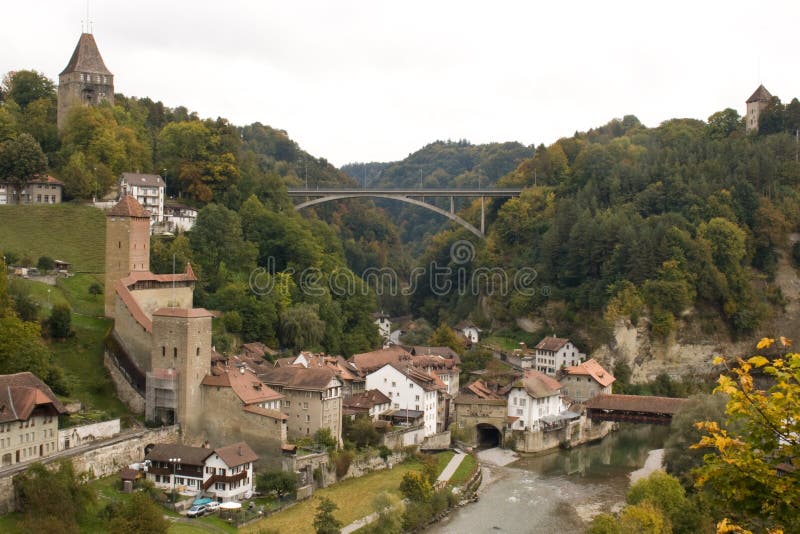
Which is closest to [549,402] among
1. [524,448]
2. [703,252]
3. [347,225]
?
[524,448]

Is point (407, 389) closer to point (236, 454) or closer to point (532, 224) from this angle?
point (236, 454)

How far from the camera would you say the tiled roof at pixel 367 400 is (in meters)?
50.8

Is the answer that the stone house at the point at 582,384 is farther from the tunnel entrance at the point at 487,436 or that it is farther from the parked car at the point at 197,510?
the parked car at the point at 197,510

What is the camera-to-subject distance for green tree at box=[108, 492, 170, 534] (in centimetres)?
3014

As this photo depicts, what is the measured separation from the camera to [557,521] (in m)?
40.0

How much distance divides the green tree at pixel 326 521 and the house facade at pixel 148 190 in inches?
1318

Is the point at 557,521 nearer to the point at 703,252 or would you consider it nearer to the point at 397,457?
the point at 397,457

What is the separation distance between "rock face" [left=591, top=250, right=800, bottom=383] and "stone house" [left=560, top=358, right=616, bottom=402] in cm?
669

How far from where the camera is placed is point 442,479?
45031 millimetres

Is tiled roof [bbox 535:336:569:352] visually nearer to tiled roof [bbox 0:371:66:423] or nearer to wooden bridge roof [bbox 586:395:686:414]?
wooden bridge roof [bbox 586:395:686:414]

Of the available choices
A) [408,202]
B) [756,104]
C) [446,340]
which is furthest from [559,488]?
[756,104]

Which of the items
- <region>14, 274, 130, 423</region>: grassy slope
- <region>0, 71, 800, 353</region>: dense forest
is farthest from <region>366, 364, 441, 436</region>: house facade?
<region>14, 274, 130, 423</region>: grassy slope

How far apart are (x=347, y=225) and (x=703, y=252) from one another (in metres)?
44.8

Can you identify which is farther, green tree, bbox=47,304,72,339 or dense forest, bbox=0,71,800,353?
dense forest, bbox=0,71,800,353
